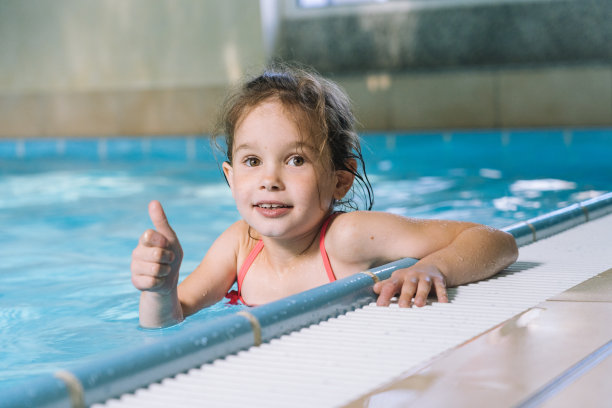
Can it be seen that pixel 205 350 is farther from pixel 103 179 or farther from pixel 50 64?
pixel 50 64

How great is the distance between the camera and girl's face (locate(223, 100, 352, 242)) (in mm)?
2066

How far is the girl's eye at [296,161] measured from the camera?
209 cm

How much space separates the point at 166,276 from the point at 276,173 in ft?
1.31

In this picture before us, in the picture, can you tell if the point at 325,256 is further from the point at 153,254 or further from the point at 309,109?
the point at 153,254

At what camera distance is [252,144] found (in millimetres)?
2096

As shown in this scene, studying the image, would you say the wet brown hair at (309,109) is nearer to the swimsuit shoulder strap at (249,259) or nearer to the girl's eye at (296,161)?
the girl's eye at (296,161)

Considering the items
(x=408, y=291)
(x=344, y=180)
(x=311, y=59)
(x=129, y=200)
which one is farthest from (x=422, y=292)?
(x=311, y=59)

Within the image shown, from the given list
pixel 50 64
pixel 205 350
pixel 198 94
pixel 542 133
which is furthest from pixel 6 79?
pixel 205 350

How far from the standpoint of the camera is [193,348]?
1.40 meters

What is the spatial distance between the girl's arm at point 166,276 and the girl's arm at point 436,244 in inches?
16.7

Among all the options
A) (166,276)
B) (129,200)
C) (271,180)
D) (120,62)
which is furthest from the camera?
(120,62)

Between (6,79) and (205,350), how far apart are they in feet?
33.6

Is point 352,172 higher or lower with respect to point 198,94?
lower

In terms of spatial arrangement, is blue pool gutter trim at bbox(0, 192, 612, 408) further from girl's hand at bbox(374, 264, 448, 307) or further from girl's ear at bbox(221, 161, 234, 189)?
girl's ear at bbox(221, 161, 234, 189)
